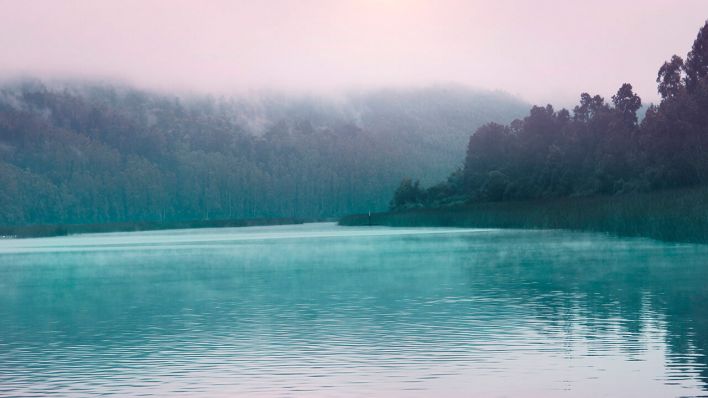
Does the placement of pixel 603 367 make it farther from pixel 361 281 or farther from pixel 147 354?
pixel 361 281

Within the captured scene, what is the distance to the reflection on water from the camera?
15.0m

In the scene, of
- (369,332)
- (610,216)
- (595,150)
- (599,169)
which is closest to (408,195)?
(595,150)

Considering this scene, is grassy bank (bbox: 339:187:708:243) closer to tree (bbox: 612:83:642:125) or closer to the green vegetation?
the green vegetation

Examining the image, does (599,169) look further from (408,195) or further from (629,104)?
(408,195)

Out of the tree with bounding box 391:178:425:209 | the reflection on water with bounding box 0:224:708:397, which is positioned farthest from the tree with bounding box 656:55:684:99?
the tree with bounding box 391:178:425:209

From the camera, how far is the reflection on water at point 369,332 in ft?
49.1

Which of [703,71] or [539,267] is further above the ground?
[703,71]

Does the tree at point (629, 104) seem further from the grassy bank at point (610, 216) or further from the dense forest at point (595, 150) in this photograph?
the grassy bank at point (610, 216)

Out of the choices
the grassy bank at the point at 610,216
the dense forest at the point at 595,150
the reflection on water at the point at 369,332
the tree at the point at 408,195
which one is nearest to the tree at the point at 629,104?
the dense forest at the point at 595,150

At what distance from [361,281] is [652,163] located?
62525mm

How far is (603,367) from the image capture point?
15.7 m

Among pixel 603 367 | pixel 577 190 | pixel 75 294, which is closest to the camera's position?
pixel 603 367

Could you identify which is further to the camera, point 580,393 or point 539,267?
point 539,267

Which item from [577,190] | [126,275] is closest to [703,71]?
[577,190]
